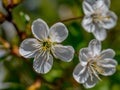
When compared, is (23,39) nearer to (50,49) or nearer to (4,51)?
(50,49)

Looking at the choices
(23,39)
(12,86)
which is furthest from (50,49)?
(12,86)

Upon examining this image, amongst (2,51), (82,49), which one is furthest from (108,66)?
(2,51)

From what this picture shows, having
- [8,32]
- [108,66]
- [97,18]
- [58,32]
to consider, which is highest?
[58,32]

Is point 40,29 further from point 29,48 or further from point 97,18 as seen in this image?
point 97,18

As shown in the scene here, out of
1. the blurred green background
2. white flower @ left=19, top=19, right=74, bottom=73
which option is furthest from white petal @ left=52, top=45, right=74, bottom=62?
the blurred green background

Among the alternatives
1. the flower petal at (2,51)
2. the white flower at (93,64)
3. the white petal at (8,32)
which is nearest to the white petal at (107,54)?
the white flower at (93,64)

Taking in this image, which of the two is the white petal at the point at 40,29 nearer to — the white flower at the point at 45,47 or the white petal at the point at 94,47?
the white flower at the point at 45,47
